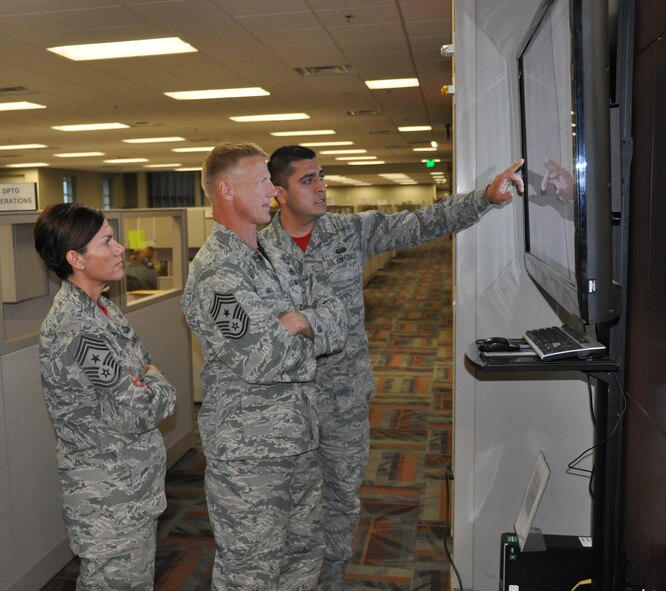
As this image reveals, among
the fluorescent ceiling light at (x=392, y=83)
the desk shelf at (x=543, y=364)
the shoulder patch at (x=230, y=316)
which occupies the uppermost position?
the fluorescent ceiling light at (x=392, y=83)

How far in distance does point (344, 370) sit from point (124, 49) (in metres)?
4.90

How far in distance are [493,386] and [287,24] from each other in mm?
4120

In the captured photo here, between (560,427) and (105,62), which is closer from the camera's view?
(560,427)

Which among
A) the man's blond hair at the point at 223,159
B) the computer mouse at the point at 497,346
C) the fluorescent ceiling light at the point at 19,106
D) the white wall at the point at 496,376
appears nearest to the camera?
the computer mouse at the point at 497,346

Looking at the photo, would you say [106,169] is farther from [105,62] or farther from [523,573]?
[523,573]

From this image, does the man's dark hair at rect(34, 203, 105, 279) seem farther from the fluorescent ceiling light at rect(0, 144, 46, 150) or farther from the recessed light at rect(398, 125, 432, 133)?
the fluorescent ceiling light at rect(0, 144, 46, 150)

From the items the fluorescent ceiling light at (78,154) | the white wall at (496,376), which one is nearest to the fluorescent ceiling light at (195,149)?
the fluorescent ceiling light at (78,154)

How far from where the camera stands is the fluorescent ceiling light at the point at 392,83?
318 inches

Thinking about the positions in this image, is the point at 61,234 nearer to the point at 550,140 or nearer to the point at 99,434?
the point at 99,434

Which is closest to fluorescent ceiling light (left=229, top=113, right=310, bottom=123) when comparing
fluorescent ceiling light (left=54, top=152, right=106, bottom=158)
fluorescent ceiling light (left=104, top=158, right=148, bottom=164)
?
fluorescent ceiling light (left=54, top=152, right=106, bottom=158)

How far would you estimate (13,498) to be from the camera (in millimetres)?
2520

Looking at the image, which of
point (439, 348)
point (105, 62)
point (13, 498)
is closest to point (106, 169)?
point (105, 62)

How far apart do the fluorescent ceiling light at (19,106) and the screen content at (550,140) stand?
26.5ft

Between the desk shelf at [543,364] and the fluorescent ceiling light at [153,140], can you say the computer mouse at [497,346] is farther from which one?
the fluorescent ceiling light at [153,140]
